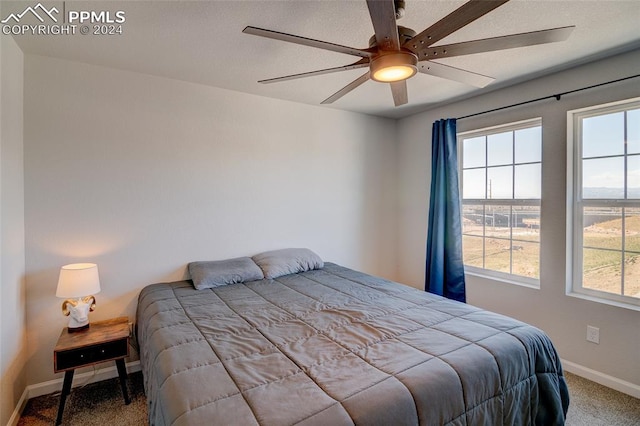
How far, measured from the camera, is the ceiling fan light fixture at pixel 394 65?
1.53m

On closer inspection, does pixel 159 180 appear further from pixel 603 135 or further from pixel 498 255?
pixel 603 135

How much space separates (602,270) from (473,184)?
136 cm

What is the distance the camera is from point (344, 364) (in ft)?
4.61

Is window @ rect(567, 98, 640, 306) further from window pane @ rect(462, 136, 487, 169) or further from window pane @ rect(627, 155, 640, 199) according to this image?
window pane @ rect(462, 136, 487, 169)

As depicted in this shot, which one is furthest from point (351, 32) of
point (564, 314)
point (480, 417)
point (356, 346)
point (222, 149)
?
point (564, 314)

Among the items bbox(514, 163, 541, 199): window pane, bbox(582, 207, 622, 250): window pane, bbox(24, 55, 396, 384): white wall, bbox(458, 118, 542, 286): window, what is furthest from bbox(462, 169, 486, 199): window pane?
bbox(24, 55, 396, 384): white wall

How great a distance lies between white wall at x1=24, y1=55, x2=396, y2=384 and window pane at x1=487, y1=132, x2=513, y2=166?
4.84 feet

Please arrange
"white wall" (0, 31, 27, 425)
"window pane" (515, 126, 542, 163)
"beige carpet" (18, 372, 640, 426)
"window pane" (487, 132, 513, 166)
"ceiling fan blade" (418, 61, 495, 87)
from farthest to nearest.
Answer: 1. "window pane" (487, 132, 513, 166)
2. "window pane" (515, 126, 542, 163)
3. "beige carpet" (18, 372, 640, 426)
4. "white wall" (0, 31, 27, 425)
5. "ceiling fan blade" (418, 61, 495, 87)

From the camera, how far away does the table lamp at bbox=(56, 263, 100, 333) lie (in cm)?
209

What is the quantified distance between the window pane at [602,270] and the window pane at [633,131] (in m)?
0.79

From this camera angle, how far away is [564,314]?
262 cm

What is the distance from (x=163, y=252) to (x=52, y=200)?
0.87m

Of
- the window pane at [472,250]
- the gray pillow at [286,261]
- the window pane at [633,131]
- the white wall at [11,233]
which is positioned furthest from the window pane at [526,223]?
the white wall at [11,233]

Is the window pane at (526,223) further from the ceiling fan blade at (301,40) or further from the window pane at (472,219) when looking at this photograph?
the ceiling fan blade at (301,40)
